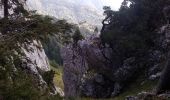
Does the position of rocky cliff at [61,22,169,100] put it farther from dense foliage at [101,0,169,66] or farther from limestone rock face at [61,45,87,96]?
dense foliage at [101,0,169,66]

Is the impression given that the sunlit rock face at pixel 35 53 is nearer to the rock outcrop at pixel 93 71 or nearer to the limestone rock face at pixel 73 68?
Answer: the rock outcrop at pixel 93 71

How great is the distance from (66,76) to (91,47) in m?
8.46

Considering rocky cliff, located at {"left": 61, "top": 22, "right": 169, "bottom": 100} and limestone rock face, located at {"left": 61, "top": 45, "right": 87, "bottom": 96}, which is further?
limestone rock face, located at {"left": 61, "top": 45, "right": 87, "bottom": 96}

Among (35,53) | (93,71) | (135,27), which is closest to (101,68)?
(93,71)

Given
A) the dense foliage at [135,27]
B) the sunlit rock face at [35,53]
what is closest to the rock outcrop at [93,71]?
the dense foliage at [135,27]

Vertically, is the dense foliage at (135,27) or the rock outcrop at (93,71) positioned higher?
the dense foliage at (135,27)

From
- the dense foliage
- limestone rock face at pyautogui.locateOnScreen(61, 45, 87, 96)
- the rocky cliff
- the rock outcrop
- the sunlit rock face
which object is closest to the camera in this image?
the sunlit rock face

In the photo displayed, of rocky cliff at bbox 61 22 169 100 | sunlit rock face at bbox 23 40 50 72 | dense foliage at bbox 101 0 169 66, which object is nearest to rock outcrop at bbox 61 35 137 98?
rocky cliff at bbox 61 22 169 100

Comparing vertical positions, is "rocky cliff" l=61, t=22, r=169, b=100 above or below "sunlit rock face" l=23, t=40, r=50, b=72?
below

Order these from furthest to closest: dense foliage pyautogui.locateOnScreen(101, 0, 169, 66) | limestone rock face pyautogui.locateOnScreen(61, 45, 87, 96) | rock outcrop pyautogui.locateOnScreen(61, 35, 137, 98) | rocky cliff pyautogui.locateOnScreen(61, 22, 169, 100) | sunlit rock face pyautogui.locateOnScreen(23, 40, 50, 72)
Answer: limestone rock face pyautogui.locateOnScreen(61, 45, 87, 96) < rock outcrop pyautogui.locateOnScreen(61, 35, 137, 98) < dense foliage pyautogui.locateOnScreen(101, 0, 169, 66) < rocky cliff pyautogui.locateOnScreen(61, 22, 169, 100) < sunlit rock face pyautogui.locateOnScreen(23, 40, 50, 72)

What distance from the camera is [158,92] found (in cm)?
1845

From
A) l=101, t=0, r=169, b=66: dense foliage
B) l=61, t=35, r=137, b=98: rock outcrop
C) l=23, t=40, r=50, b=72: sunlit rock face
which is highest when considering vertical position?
l=101, t=0, r=169, b=66: dense foliage

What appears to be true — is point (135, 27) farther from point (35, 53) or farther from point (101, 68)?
point (35, 53)

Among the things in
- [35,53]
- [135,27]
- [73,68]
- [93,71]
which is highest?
[135,27]
